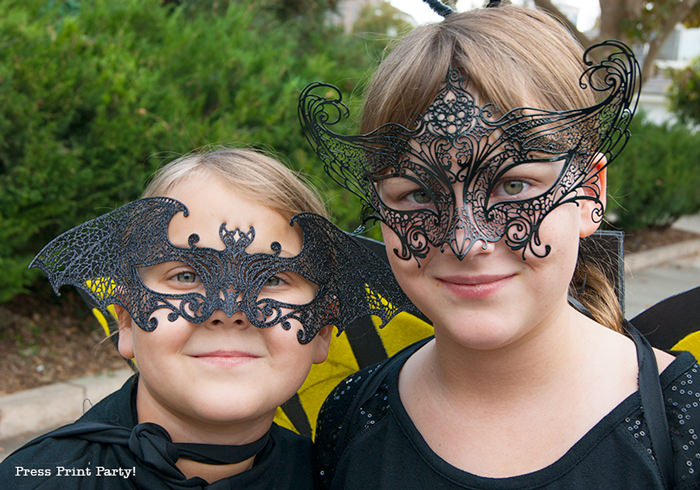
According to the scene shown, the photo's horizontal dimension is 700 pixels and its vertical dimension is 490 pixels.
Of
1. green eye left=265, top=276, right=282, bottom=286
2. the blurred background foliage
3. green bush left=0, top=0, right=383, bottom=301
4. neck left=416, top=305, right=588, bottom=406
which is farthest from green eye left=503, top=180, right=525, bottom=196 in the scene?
green bush left=0, top=0, right=383, bottom=301

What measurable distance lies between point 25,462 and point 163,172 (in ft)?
3.03

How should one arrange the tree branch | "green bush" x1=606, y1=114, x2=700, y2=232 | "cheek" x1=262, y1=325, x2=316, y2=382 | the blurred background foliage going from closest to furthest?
1. "cheek" x1=262, y1=325, x2=316, y2=382
2. the blurred background foliage
3. the tree branch
4. "green bush" x1=606, y1=114, x2=700, y2=232

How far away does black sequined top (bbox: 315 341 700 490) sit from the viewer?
1506 millimetres

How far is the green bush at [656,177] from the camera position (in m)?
9.88

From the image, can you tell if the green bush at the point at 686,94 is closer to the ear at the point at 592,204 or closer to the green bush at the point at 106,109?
the green bush at the point at 106,109

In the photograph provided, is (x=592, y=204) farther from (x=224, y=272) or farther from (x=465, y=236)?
(x=224, y=272)

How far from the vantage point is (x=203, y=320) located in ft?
5.65

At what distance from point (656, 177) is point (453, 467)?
10022mm

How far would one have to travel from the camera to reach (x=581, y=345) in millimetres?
1734

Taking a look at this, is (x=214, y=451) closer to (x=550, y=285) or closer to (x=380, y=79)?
(x=550, y=285)

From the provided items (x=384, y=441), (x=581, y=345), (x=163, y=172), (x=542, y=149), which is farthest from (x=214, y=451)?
(x=542, y=149)

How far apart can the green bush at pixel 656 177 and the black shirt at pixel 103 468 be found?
27.3 ft

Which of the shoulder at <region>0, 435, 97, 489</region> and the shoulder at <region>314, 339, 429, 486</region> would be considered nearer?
the shoulder at <region>0, 435, 97, 489</region>

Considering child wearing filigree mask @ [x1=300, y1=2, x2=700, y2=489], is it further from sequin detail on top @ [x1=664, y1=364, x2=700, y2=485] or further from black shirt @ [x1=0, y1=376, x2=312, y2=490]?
black shirt @ [x1=0, y1=376, x2=312, y2=490]
